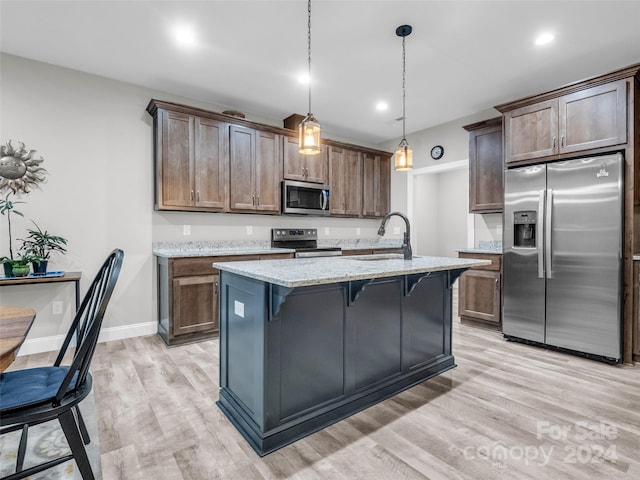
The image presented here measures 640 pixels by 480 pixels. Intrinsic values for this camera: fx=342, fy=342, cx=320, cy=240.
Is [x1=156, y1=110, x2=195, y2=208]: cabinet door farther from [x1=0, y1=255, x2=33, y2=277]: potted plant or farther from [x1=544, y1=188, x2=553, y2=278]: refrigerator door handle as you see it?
[x1=544, y1=188, x2=553, y2=278]: refrigerator door handle

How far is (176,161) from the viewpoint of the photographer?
359 cm

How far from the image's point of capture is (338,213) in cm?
502

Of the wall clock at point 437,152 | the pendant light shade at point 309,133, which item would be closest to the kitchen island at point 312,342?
the pendant light shade at point 309,133

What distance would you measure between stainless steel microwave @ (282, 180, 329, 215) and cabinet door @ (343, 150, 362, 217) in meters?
0.43

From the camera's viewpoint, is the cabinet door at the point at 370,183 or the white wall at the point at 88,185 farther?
the cabinet door at the point at 370,183

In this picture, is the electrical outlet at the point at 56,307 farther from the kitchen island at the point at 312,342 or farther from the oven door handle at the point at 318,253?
the oven door handle at the point at 318,253

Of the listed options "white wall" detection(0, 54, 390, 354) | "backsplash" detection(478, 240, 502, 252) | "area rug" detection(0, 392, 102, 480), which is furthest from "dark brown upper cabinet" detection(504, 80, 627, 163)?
"area rug" detection(0, 392, 102, 480)

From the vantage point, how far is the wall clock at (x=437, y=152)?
16.4 ft

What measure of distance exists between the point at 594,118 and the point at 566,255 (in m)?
1.21

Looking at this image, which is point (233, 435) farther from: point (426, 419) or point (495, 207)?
point (495, 207)

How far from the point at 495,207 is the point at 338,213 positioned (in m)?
2.06

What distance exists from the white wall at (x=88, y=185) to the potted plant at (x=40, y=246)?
10 cm

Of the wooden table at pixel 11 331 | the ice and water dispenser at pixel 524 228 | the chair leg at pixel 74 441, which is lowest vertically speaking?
the chair leg at pixel 74 441

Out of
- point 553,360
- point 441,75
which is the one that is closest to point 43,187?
point 441,75
